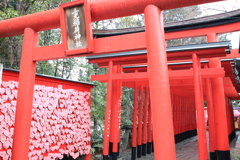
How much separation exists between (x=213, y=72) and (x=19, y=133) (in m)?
4.98

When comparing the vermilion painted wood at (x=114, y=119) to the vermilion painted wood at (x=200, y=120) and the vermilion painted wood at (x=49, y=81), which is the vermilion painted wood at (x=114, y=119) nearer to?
the vermilion painted wood at (x=49, y=81)

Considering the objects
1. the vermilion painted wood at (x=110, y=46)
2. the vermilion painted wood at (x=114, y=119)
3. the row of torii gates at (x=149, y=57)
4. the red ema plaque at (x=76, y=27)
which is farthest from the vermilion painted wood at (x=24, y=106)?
the vermilion painted wood at (x=114, y=119)

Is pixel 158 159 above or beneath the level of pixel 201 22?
beneath

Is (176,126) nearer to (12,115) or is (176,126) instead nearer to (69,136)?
(69,136)

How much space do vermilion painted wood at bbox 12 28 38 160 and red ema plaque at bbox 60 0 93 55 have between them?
0.98 meters

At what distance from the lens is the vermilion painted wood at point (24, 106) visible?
4176 mm

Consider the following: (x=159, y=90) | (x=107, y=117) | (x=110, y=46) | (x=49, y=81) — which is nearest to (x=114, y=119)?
(x=107, y=117)

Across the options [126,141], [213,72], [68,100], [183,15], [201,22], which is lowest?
[126,141]

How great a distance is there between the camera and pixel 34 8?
10.5 m

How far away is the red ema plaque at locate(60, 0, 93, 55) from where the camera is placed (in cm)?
383

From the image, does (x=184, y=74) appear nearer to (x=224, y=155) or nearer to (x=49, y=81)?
(x=224, y=155)

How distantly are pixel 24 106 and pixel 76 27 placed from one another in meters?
1.90

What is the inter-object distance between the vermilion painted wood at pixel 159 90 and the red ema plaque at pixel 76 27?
111 cm

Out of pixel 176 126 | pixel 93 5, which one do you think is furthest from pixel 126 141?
pixel 93 5
